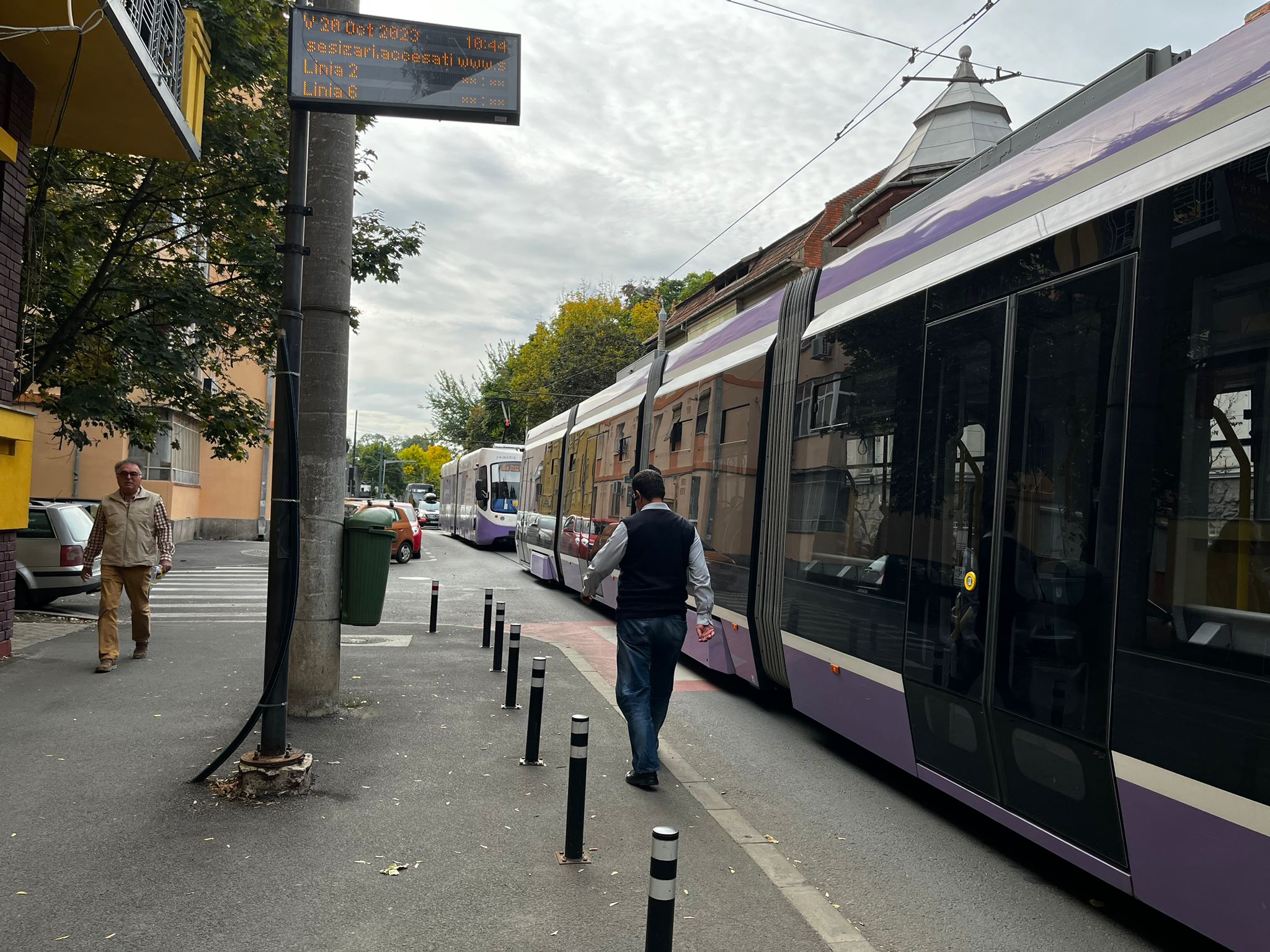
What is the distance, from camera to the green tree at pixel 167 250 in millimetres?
12734

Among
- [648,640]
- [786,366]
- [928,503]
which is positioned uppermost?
[786,366]

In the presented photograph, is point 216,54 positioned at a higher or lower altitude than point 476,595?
higher

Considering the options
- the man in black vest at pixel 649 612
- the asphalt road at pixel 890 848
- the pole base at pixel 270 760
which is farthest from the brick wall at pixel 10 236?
the man in black vest at pixel 649 612

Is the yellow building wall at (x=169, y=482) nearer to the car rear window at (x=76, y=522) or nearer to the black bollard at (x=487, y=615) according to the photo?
the car rear window at (x=76, y=522)

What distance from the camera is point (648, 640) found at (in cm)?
605

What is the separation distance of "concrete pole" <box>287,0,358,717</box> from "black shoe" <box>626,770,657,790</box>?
2.56 m

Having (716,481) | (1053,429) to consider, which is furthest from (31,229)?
(1053,429)

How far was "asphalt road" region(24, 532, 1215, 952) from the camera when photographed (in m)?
4.10

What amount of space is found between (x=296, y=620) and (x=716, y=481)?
12.2 ft

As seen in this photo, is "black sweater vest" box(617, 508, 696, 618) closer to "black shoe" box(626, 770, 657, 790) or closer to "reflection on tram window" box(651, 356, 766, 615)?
"black shoe" box(626, 770, 657, 790)

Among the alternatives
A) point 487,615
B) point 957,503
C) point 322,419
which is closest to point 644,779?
point 957,503

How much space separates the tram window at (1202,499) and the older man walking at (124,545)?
7.96 metres

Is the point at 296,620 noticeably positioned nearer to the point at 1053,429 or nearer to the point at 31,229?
the point at 1053,429

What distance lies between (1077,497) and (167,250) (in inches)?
562
